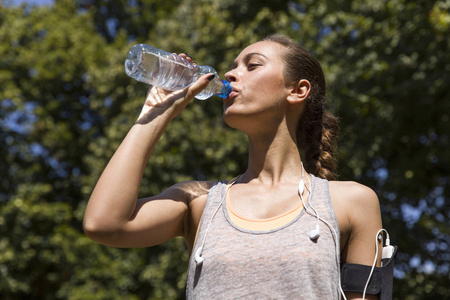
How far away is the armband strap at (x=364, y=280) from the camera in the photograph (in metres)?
2.11

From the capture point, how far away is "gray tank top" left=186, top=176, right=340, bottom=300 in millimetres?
2018

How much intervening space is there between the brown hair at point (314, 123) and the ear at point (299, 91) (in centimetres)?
3

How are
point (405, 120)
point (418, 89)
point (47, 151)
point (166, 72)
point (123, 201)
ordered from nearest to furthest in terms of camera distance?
point (123, 201) → point (166, 72) → point (418, 89) → point (405, 120) → point (47, 151)

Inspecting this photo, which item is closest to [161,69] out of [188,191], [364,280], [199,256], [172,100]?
[172,100]

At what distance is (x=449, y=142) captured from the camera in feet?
25.9

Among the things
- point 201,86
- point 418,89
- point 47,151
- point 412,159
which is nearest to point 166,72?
point 201,86

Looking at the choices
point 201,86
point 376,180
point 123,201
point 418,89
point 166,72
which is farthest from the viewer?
point 376,180

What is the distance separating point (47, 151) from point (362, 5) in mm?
10496

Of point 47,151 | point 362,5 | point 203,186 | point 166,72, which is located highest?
point 166,72

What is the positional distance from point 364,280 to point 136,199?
85 cm

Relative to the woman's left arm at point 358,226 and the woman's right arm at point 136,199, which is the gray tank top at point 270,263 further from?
the woman's right arm at point 136,199

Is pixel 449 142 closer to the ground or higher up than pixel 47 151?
higher up

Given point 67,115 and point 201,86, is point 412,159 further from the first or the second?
point 67,115

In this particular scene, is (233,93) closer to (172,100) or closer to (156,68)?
(172,100)
